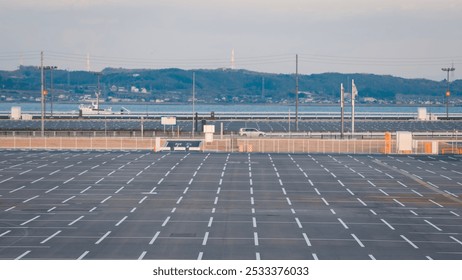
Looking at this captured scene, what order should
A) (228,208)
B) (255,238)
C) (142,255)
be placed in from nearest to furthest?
(142,255), (255,238), (228,208)

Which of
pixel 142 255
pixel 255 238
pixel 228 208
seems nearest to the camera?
Answer: pixel 142 255

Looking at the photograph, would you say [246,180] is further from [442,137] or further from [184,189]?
[442,137]

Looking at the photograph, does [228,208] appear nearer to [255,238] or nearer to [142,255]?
[255,238]

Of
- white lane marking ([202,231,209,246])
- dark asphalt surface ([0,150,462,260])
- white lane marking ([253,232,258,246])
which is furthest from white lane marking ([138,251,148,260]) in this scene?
white lane marking ([253,232,258,246])

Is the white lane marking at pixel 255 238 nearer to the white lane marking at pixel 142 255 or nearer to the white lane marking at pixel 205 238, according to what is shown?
the white lane marking at pixel 205 238

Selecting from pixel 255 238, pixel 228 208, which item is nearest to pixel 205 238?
pixel 255 238

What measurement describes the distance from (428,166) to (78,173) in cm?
2870

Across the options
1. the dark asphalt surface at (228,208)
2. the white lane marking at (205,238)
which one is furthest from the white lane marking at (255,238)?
the white lane marking at (205,238)

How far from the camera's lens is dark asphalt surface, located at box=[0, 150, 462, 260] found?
36.1m

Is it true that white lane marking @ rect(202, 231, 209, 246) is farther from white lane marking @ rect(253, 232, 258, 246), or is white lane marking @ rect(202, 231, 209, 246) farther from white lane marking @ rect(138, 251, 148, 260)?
white lane marking @ rect(138, 251, 148, 260)

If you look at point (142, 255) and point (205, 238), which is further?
point (205, 238)

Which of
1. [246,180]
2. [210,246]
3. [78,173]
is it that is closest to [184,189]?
[246,180]

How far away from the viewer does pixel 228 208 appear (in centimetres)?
4859

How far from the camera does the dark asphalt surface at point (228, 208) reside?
36094 mm
